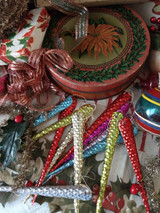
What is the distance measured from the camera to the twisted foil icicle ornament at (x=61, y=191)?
629 millimetres

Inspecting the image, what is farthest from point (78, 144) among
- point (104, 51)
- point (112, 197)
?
point (104, 51)

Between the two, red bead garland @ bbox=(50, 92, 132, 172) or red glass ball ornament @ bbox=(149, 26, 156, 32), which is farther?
red glass ball ornament @ bbox=(149, 26, 156, 32)

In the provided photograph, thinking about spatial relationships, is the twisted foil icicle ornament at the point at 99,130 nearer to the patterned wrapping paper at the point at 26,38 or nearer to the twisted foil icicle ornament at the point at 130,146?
the twisted foil icicle ornament at the point at 130,146

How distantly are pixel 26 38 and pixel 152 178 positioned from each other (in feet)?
1.74

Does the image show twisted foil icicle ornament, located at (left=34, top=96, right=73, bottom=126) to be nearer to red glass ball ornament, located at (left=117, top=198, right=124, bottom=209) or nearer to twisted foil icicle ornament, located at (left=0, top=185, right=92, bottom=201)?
twisted foil icicle ornament, located at (left=0, top=185, right=92, bottom=201)

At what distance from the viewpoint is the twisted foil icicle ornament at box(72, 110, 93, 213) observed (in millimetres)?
673

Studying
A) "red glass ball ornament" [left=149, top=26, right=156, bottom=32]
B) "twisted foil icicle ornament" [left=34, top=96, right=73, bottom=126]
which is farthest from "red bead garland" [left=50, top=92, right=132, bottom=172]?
"red glass ball ornament" [left=149, top=26, right=156, bottom=32]

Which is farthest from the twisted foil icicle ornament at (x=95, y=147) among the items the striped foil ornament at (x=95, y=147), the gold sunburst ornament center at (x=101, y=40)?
the gold sunburst ornament center at (x=101, y=40)

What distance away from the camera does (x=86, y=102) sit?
2.74 feet

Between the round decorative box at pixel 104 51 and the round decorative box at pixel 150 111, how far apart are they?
88 millimetres

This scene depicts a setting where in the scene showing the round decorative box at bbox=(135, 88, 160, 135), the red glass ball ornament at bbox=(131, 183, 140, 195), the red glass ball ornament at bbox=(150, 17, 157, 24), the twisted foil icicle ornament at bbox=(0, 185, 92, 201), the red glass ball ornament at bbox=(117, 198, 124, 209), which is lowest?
the red glass ball ornament at bbox=(117, 198, 124, 209)

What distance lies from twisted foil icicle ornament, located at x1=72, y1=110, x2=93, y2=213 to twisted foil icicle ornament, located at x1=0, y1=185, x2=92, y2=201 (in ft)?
0.11

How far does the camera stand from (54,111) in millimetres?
812

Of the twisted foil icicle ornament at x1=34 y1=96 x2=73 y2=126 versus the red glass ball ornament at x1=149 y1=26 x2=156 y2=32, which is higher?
the red glass ball ornament at x1=149 y1=26 x2=156 y2=32
